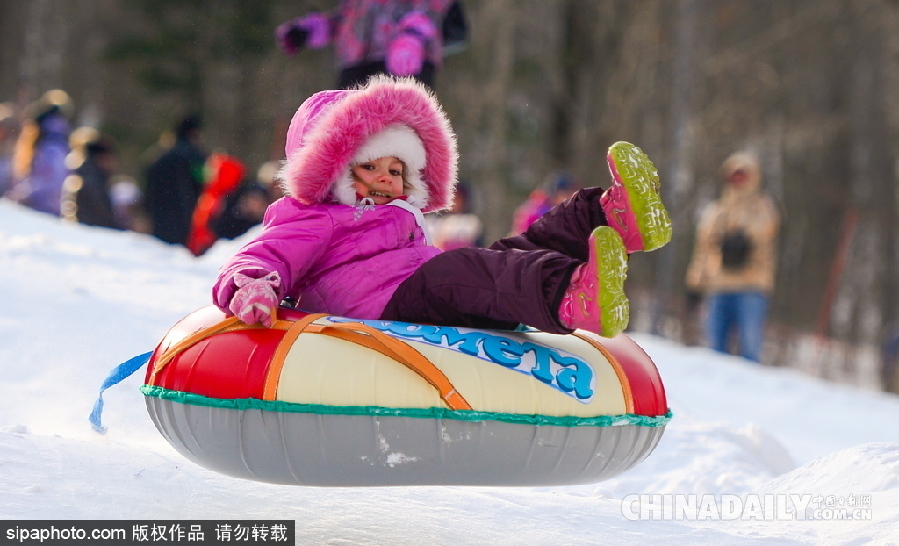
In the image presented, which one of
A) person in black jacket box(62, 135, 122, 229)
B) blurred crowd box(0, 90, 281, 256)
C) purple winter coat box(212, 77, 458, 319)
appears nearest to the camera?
purple winter coat box(212, 77, 458, 319)

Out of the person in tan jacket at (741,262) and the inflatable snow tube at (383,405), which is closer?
the inflatable snow tube at (383,405)

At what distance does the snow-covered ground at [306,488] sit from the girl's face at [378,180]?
3.10 feet

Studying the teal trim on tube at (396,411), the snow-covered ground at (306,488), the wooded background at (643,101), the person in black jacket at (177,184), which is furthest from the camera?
the wooded background at (643,101)

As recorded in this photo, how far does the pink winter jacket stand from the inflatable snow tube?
0.92 feet

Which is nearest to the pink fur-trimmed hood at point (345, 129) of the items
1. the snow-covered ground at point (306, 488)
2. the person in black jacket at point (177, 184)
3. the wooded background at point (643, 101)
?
the snow-covered ground at point (306, 488)

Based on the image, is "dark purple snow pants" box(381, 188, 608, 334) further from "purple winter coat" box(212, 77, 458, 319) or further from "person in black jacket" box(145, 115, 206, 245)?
"person in black jacket" box(145, 115, 206, 245)

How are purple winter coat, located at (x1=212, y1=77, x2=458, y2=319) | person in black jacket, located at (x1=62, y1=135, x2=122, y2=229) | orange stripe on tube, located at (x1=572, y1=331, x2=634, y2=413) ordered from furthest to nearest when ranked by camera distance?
person in black jacket, located at (x1=62, y1=135, x2=122, y2=229) → purple winter coat, located at (x1=212, y1=77, x2=458, y2=319) → orange stripe on tube, located at (x1=572, y1=331, x2=634, y2=413)

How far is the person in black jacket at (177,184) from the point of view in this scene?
8711 mm

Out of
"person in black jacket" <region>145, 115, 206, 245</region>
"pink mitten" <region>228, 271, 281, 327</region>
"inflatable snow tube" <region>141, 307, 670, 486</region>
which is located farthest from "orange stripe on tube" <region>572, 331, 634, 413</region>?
"person in black jacket" <region>145, 115, 206, 245</region>

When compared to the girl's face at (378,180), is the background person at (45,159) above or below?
above

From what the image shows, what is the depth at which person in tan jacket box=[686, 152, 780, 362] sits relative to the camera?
7852mm

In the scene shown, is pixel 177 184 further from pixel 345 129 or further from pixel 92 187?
pixel 345 129

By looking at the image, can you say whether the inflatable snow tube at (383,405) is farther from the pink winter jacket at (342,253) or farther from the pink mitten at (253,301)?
the pink winter jacket at (342,253)

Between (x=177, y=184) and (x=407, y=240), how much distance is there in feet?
19.2
